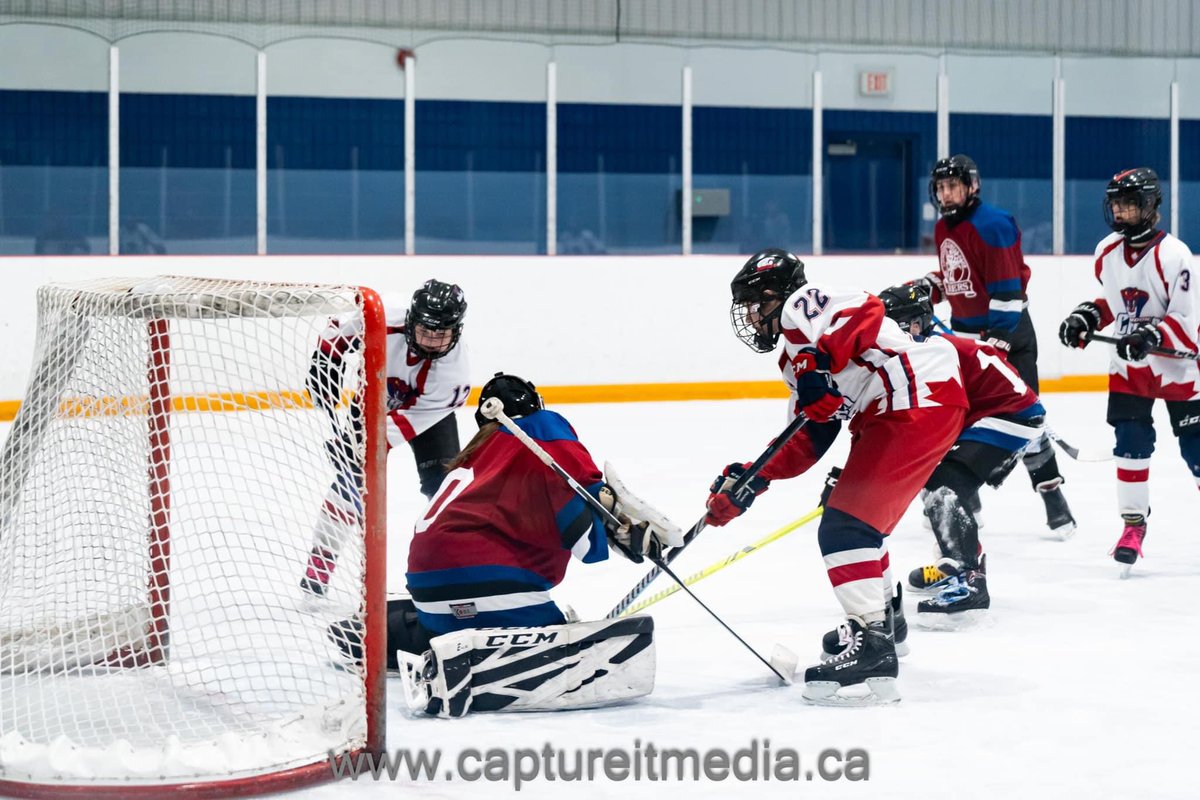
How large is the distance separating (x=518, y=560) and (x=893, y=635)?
764mm

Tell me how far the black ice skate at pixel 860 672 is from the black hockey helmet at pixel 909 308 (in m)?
0.94

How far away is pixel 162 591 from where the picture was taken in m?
2.83

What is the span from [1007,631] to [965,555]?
0.20m

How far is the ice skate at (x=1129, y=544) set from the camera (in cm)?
373

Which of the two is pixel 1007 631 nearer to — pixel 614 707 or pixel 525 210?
pixel 614 707

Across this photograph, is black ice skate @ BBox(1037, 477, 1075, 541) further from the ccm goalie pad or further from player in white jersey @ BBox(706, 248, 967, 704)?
the ccm goalie pad

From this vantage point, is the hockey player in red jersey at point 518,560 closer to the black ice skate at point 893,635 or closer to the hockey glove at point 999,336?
the black ice skate at point 893,635

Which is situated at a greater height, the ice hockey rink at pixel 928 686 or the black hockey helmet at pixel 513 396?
the black hockey helmet at pixel 513 396

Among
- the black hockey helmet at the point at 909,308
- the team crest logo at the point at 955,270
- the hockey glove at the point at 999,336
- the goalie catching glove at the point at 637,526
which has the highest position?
the team crest logo at the point at 955,270

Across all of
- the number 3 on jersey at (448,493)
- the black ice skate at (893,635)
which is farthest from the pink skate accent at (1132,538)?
the number 3 on jersey at (448,493)

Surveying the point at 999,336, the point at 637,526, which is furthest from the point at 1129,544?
the point at 637,526

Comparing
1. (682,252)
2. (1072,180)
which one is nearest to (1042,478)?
(682,252)

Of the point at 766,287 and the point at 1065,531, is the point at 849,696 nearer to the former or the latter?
the point at 766,287

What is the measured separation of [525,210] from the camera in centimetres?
834
